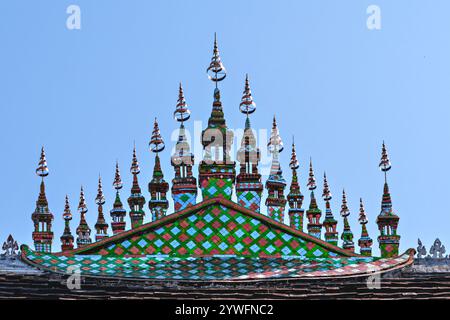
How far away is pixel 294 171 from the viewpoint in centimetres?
5078

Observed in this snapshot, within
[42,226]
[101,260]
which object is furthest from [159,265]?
[42,226]

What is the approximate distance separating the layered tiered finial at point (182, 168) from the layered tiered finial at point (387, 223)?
568cm

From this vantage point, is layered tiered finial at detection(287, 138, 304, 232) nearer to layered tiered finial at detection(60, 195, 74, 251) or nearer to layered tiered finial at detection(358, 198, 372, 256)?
layered tiered finial at detection(358, 198, 372, 256)

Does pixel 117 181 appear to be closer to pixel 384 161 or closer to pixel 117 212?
pixel 117 212

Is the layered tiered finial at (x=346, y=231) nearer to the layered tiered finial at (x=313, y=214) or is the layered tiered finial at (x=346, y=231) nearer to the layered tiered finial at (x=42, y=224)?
the layered tiered finial at (x=313, y=214)

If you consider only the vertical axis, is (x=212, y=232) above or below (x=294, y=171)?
below

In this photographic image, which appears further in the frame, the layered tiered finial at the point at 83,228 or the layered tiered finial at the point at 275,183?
the layered tiered finial at the point at 83,228

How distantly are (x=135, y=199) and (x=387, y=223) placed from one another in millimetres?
12174

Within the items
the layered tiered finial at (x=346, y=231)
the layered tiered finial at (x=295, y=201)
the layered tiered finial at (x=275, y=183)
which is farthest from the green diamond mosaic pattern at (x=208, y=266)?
the layered tiered finial at (x=346, y=231)

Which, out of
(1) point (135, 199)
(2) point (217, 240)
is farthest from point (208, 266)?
(1) point (135, 199)

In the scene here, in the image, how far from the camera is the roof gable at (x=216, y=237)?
3281cm
